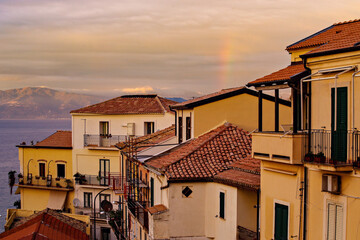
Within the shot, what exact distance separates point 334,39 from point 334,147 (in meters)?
3.61

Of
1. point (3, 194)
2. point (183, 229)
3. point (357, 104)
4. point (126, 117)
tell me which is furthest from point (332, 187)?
point (3, 194)

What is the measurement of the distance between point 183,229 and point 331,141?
11.9 metres

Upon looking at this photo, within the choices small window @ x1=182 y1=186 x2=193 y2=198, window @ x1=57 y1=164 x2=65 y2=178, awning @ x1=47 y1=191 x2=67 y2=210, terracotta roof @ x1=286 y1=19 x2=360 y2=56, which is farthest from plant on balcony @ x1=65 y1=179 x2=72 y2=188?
terracotta roof @ x1=286 y1=19 x2=360 y2=56

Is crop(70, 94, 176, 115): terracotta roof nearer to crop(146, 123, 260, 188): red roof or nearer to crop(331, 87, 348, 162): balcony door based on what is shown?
crop(146, 123, 260, 188): red roof

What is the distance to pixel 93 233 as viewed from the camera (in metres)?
51.9

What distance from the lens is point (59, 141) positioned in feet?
188

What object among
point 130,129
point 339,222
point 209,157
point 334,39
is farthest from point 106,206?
point 339,222

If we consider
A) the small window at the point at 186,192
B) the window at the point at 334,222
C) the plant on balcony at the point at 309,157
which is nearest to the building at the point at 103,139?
the small window at the point at 186,192

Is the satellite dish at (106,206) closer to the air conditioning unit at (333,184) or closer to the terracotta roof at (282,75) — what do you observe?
the terracotta roof at (282,75)

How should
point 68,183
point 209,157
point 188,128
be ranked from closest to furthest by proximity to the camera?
1. point 209,157
2. point 188,128
3. point 68,183

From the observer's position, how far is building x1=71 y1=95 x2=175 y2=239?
52.5 m

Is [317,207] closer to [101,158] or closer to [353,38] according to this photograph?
[353,38]

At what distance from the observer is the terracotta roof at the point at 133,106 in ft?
173

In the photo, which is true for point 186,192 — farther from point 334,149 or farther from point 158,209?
point 334,149
